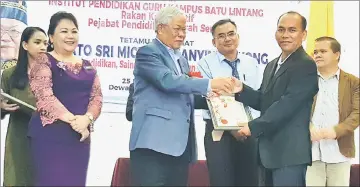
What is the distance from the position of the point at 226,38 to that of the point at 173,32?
0.51 meters

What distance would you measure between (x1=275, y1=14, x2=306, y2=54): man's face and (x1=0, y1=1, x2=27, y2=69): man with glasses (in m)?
1.54

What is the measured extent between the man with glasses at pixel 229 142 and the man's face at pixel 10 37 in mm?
1099

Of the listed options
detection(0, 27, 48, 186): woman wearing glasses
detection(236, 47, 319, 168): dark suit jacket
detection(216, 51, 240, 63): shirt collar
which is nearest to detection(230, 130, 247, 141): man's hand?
detection(236, 47, 319, 168): dark suit jacket

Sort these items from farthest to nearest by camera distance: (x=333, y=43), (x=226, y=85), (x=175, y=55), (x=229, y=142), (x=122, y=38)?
1. (x=333, y=43)
2. (x=122, y=38)
3. (x=229, y=142)
4. (x=226, y=85)
5. (x=175, y=55)

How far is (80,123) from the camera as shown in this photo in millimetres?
2992

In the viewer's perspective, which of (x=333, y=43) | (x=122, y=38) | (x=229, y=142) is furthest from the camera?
(x=333, y=43)

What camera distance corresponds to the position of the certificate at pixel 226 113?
9.94 feet

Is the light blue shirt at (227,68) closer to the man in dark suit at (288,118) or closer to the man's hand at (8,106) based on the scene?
the man in dark suit at (288,118)

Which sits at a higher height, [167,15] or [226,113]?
[167,15]

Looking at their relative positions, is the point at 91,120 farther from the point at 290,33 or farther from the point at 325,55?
the point at 325,55

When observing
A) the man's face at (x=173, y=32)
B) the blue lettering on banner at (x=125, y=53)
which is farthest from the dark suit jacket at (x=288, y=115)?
the man's face at (x=173, y=32)

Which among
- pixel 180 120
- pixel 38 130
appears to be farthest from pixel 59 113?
pixel 180 120

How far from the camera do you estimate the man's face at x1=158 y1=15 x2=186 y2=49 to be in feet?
9.46

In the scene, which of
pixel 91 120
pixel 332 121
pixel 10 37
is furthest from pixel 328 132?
pixel 10 37
